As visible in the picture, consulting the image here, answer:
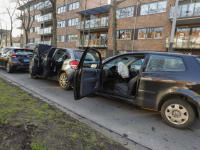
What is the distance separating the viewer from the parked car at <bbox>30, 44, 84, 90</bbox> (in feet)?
16.3

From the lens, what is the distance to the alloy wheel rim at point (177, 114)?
278 cm

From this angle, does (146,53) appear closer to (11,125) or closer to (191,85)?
(191,85)

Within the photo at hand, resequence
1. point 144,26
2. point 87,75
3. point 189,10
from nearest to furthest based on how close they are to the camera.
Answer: point 87,75 → point 189,10 → point 144,26

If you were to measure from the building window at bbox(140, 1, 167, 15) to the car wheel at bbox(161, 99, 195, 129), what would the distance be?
15929 mm

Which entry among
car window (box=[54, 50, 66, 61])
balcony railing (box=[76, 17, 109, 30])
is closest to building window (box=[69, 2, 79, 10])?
balcony railing (box=[76, 17, 109, 30])

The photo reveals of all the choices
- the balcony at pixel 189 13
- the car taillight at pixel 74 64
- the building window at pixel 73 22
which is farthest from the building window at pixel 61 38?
the car taillight at pixel 74 64

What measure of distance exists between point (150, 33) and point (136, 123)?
16.1 meters

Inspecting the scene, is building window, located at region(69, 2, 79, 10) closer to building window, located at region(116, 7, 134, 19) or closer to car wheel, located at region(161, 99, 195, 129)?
building window, located at region(116, 7, 134, 19)

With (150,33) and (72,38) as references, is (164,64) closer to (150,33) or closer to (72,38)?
(150,33)

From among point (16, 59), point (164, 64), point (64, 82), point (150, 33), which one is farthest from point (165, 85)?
point (150, 33)

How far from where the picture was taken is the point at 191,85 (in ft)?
8.70

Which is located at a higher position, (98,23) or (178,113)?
(98,23)

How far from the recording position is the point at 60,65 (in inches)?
212

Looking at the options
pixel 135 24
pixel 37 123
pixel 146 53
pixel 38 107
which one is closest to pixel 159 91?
pixel 146 53
